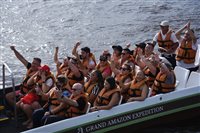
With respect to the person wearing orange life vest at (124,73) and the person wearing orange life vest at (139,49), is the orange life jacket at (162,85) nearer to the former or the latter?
the person wearing orange life vest at (124,73)

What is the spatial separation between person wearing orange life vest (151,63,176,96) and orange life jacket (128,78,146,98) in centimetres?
49

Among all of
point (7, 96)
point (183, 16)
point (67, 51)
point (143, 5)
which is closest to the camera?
point (7, 96)

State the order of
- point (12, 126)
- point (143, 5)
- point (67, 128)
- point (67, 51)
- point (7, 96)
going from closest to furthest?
1. point (67, 128)
2. point (12, 126)
3. point (7, 96)
4. point (67, 51)
5. point (143, 5)

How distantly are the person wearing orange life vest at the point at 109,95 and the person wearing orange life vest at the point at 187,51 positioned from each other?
104 inches

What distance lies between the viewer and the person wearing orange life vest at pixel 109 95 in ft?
26.6

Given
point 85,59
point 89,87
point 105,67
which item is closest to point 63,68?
point 85,59

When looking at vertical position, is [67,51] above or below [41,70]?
below

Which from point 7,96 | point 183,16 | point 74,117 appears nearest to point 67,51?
point 183,16

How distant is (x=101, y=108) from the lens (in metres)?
8.14

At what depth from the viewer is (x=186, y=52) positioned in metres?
10.2

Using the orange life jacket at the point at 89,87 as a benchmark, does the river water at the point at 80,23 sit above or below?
below

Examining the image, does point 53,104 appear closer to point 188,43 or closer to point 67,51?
point 188,43

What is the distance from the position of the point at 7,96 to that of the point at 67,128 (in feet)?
5.66

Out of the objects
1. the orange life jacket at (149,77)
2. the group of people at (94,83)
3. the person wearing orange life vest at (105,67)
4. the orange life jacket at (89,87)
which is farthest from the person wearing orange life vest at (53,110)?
the orange life jacket at (149,77)
